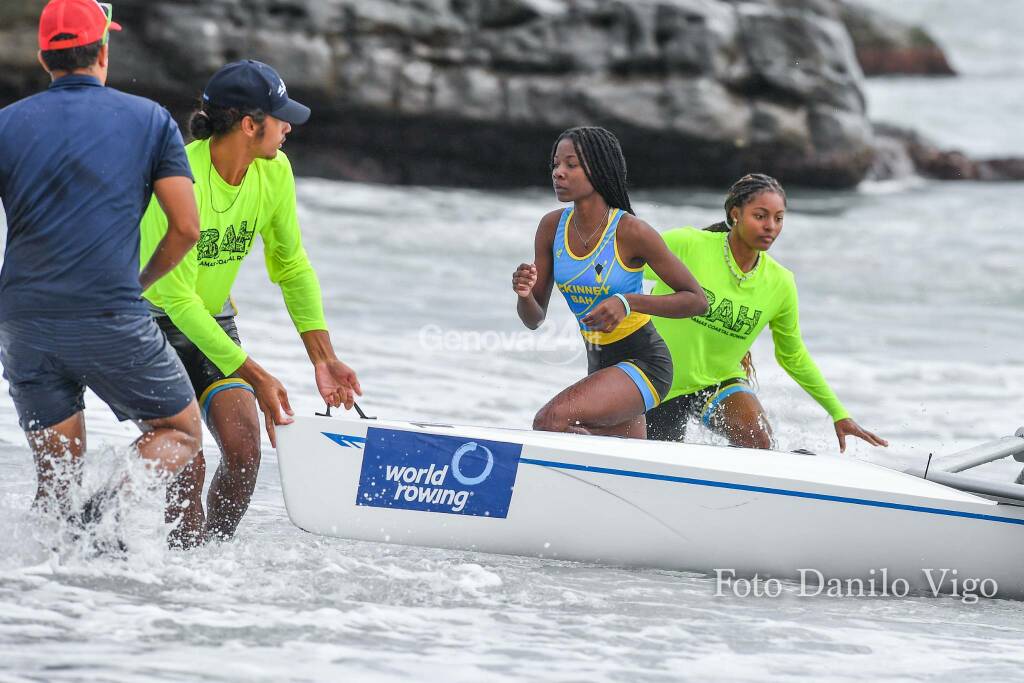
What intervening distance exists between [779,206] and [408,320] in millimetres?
5421

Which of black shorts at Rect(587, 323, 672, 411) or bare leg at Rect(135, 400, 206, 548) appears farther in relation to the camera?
black shorts at Rect(587, 323, 672, 411)

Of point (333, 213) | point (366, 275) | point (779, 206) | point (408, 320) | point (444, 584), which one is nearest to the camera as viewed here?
point (444, 584)

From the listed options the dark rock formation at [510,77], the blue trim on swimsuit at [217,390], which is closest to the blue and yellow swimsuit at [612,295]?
the blue trim on swimsuit at [217,390]

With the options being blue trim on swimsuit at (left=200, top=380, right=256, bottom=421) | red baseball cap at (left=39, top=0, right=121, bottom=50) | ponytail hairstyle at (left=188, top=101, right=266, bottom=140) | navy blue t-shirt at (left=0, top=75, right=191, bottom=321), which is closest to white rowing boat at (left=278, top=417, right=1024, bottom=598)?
blue trim on swimsuit at (left=200, top=380, right=256, bottom=421)

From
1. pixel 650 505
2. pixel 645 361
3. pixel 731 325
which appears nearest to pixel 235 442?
pixel 650 505

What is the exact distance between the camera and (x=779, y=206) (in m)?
5.39

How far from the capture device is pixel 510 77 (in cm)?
1850

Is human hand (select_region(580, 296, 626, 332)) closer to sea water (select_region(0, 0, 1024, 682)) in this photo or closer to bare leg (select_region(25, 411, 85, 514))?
sea water (select_region(0, 0, 1024, 682))

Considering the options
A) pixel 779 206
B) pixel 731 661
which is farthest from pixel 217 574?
pixel 779 206

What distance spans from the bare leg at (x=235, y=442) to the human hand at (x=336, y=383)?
0.75ft

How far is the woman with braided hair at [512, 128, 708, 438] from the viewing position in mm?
4879

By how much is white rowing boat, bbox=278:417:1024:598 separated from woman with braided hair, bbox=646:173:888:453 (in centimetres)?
54

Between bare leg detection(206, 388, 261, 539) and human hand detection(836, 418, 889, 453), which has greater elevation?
human hand detection(836, 418, 889, 453)

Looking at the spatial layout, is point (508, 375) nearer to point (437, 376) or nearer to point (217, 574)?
point (437, 376)
